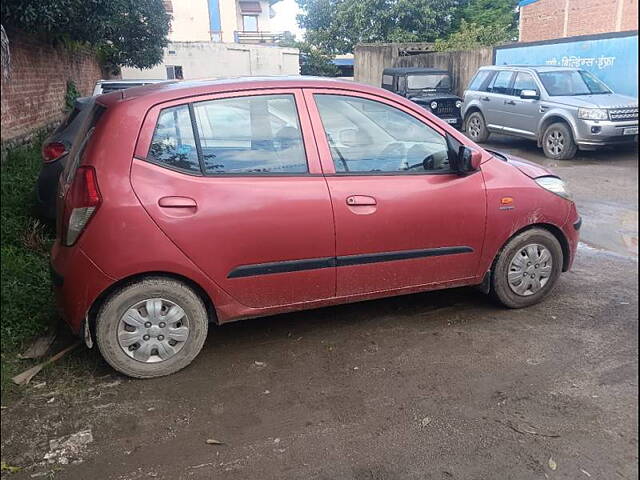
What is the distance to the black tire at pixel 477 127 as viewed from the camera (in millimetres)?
13555

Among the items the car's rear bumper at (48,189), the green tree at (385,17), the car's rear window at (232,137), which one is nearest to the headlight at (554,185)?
the car's rear window at (232,137)

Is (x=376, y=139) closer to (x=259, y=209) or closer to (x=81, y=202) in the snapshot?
(x=259, y=209)

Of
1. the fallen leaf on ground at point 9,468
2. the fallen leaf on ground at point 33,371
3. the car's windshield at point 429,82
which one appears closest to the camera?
the fallen leaf on ground at point 9,468

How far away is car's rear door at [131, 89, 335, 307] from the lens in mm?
3250

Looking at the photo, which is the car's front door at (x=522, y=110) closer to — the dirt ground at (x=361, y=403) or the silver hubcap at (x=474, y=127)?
the silver hubcap at (x=474, y=127)

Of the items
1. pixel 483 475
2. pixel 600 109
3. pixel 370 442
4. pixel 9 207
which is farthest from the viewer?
pixel 600 109

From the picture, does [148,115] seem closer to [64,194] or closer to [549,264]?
[64,194]

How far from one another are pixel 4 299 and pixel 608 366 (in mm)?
3759

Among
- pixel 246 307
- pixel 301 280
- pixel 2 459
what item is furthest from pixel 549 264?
pixel 2 459

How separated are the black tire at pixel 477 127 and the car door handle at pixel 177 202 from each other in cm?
1149

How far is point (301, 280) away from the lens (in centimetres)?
358

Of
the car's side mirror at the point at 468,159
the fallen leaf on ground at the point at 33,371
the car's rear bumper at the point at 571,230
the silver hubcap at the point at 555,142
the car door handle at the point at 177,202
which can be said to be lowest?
the fallen leaf on ground at the point at 33,371

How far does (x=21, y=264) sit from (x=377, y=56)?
2227cm

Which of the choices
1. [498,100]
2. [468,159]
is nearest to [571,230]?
[468,159]
